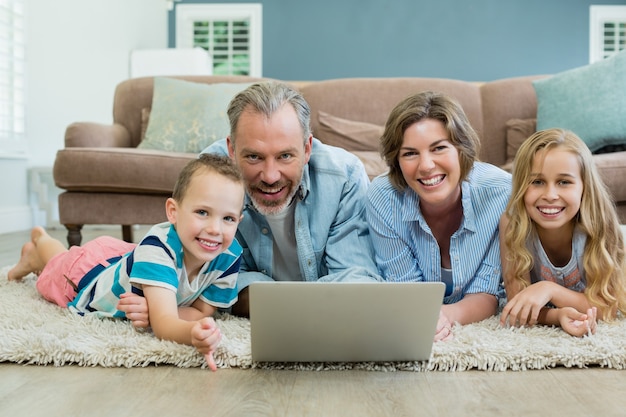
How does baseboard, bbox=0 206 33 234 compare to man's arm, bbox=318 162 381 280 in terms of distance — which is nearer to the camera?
man's arm, bbox=318 162 381 280

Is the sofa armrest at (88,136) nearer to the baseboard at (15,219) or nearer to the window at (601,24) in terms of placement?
the baseboard at (15,219)

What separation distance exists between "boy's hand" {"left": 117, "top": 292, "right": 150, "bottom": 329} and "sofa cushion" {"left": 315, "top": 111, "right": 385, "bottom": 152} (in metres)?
1.75

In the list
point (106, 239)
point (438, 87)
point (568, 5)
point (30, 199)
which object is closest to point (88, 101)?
point (30, 199)

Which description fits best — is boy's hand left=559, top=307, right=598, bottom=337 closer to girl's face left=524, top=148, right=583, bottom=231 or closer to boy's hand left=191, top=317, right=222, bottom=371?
girl's face left=524, top=148, right=583, bottom=231

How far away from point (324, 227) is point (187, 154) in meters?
1.41

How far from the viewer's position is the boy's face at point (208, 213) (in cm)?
127

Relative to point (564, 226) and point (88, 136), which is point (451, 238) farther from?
point (88, 136)

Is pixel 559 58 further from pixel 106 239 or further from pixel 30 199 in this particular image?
pixel 106 239

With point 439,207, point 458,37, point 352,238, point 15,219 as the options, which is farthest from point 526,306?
point 458,37

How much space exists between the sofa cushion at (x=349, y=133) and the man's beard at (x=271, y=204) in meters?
1.44

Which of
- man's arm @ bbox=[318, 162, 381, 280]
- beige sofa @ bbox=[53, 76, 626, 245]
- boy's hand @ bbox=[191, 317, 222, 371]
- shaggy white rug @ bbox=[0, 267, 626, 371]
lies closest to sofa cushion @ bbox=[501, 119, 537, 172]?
beige sofa @ bbox=[53, 76, 626, 245]

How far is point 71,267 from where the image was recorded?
160 centimetres

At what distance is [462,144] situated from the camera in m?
1.46

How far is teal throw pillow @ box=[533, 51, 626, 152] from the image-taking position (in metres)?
2.58
